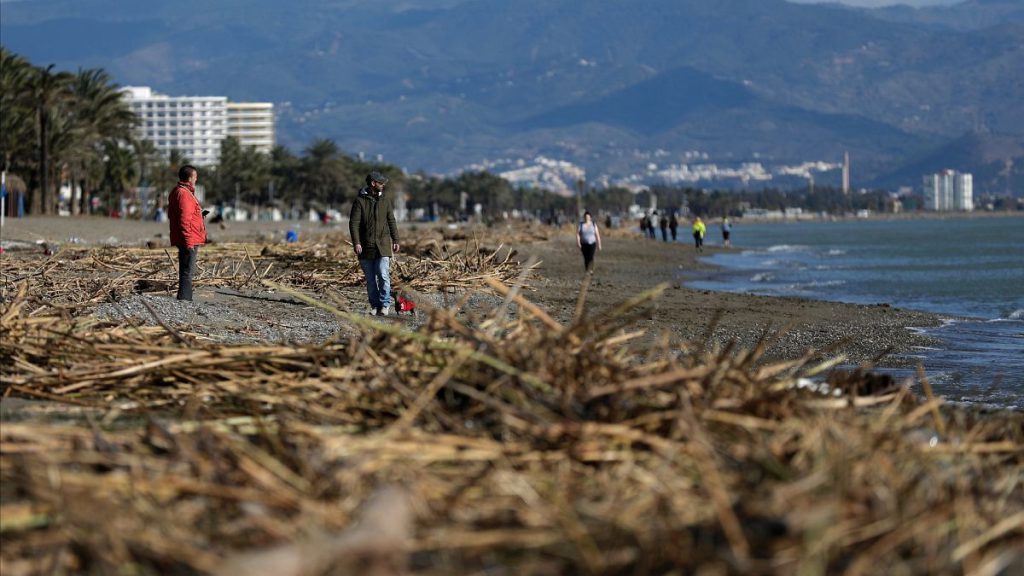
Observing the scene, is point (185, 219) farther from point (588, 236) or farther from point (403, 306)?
point (588, 236)

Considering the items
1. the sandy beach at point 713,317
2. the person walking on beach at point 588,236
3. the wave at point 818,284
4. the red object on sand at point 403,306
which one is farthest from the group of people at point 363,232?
the wave at point 818,284

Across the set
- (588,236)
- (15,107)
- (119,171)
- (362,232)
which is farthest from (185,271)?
(119,171)

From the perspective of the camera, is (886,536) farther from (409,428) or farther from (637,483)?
(409,428)

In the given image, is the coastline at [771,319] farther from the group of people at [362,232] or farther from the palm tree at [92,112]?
the palm tree at [92,112]

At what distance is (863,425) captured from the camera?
162 inches

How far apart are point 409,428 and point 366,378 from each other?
101 centimetres

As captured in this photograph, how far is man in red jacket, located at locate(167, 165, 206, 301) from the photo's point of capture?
41.2 feet

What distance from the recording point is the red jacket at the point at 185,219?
1255 cm

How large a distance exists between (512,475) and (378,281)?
9650mm

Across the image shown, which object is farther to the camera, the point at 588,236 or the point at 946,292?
the point at 946,292

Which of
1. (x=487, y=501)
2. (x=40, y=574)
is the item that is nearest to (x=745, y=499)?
(x=487, y=501)

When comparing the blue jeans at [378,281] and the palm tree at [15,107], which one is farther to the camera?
the palm tree at [15,107]

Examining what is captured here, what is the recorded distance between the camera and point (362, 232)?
13.0 meters

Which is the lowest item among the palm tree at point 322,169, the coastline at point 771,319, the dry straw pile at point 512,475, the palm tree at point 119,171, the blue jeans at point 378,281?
the coastline at point 771,319
